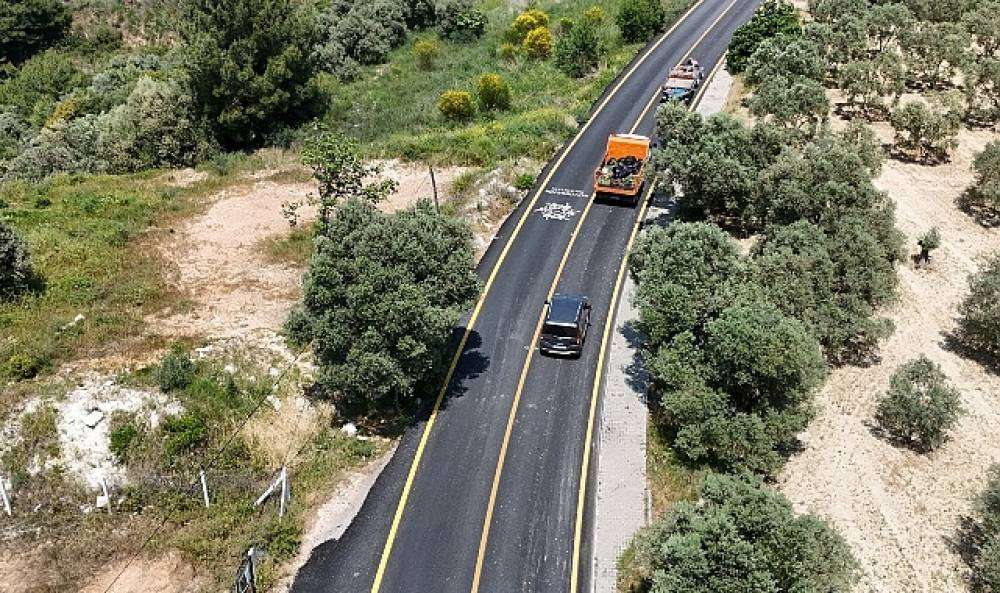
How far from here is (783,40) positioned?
49.9 meters

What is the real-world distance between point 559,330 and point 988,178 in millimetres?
26756

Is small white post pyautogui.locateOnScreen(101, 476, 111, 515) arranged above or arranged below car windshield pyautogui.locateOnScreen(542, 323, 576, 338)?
below

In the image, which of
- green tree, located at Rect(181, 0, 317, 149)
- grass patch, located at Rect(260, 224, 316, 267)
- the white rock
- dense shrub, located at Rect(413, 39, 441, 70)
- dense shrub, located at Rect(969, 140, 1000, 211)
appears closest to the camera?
the white rock

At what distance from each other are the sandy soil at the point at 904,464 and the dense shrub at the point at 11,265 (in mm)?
29781

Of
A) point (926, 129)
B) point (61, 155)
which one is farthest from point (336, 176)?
point (926, 129)

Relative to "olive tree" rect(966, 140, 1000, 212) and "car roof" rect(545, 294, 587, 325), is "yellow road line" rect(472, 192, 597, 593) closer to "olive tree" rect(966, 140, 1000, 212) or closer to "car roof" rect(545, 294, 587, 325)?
"car roof" rect(545, 294, 587, 325)

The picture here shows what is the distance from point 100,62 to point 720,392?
258ft

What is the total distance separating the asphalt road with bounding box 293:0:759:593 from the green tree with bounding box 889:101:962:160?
18500mm

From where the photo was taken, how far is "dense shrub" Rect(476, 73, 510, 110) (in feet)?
172

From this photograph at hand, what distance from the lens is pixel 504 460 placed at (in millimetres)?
24797

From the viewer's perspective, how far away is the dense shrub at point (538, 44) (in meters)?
61.7

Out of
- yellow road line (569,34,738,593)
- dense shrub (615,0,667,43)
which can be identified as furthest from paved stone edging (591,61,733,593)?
dense shrub (615,0,667,43)

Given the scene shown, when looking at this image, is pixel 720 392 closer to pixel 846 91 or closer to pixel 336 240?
pixel 336 240

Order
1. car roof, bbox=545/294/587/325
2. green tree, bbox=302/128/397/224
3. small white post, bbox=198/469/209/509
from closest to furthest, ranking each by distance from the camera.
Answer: small white post, bbox=198/469/209/509 < car roof, bbox=545/294/587/325 < green tree, bbox=302/128/397/224
